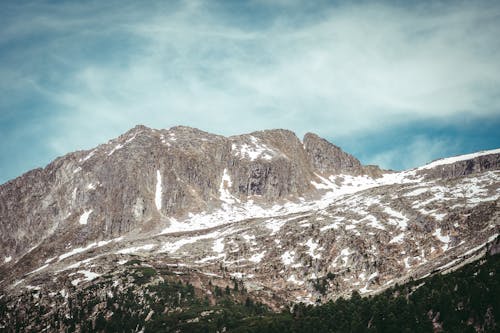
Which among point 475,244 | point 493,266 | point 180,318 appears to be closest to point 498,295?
point 493,266

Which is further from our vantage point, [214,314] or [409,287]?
[214,314]

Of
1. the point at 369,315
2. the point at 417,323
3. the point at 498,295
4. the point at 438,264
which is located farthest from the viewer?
the point at 438,264

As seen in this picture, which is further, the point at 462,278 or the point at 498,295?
the point at 462,278

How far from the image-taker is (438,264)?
197m

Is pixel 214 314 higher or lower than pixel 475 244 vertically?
lower

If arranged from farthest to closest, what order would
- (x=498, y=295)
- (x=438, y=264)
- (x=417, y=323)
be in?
(x=438, y=264)
(x=417, y=323)
(x=498, y=295)

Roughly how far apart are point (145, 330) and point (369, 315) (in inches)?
3318

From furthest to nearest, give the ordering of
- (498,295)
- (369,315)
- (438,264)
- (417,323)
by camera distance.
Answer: (438,264) < (369,315) < (417,323) < (498,295)

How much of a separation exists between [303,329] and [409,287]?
3870 cm

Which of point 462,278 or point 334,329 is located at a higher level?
point 462,278

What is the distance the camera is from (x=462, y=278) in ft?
516

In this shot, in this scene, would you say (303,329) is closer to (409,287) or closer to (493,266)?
(409,287)

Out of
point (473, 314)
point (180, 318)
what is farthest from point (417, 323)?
point (180, 318)

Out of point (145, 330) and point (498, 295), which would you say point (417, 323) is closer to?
point (498, 295)
